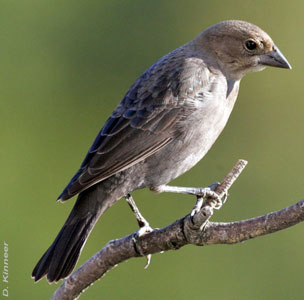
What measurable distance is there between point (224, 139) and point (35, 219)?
6.52ft

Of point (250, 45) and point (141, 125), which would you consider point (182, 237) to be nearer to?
point (141, 125)

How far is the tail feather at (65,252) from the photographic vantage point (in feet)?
18.4

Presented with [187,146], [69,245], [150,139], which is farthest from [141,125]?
[69,245]

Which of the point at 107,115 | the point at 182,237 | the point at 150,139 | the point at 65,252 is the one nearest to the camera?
the point at 182,237

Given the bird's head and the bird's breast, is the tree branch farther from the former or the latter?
the bird's head

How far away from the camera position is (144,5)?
9141mm

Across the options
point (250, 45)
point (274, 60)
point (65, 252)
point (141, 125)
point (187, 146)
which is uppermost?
point (250, 45)

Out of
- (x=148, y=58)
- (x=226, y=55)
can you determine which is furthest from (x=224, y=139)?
(x=226, y=55)

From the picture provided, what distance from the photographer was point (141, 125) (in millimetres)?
5871

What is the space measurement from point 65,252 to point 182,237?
39.7 inches

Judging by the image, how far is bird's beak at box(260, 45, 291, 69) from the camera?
6328 mm

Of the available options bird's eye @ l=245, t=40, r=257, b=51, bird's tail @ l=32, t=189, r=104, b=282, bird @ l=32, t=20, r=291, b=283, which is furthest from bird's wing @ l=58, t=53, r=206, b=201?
bird's eye @ l=245, t=40, r=257, b=51

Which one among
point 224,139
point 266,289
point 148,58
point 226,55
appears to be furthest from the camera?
point 148,58

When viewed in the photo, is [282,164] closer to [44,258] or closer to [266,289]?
[266,289]
